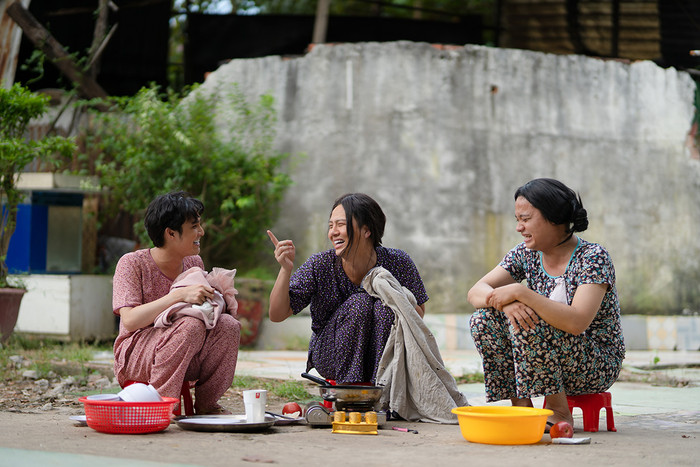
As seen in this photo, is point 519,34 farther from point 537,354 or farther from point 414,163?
point 537,354

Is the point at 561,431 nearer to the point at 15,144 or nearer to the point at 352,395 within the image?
the point at 352,395

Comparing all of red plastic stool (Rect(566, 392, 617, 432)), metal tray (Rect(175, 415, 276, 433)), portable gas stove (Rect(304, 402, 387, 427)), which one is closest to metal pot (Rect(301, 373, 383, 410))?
portable gas stove (Rect(304, 402, 387, 427))

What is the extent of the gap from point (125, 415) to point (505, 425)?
133 centimetres

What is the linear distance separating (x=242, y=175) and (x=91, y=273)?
5.63ft

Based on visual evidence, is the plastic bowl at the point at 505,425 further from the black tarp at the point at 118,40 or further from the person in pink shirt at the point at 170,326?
the black tarp at the point at 118,40

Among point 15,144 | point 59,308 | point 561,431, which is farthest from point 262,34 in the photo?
point 561,431

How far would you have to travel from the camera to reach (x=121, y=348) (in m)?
3.43

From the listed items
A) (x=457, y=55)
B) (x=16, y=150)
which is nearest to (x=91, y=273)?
(x=16, y=150)

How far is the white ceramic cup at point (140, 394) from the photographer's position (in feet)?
9.97

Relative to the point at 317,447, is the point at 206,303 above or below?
above

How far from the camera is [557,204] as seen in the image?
10.7ft

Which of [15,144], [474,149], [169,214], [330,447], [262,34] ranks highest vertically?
[262,34]

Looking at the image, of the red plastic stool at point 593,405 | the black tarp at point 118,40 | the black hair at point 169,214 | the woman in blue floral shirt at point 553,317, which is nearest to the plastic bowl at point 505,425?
the woman in blue floral shirt at point 553,317

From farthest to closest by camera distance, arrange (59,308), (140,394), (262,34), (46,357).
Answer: (262,34)
(59,308)
(46,357)
(140,394)
